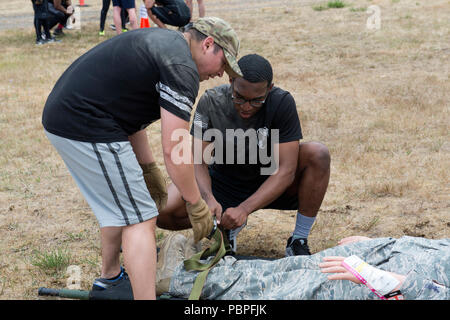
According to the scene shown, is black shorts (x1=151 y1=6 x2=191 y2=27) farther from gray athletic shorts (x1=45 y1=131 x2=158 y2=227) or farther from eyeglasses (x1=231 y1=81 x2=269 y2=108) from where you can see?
gray athletic shorts (x1=45 y1=131 x2=158 y2=227)

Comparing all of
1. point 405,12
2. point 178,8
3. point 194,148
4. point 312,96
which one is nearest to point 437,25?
point 405,12

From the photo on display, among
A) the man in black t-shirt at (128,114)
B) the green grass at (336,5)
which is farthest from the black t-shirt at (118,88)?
the green grass at (336,5)

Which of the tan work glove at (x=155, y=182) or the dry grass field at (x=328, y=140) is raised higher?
the tan work glove at (x=155, y=182)

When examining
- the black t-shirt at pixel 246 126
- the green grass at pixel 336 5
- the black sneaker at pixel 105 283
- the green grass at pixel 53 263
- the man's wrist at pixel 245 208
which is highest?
the black t-shirt at pixel 246 126

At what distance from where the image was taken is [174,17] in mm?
4312

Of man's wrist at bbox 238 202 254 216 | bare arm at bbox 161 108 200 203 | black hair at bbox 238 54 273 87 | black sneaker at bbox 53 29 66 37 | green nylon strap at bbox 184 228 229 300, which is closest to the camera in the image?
bare arm at bbox 161 108 200 203

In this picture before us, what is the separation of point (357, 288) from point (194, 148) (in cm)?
142

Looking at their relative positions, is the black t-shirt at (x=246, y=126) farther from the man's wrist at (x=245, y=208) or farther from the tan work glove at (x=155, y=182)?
the tan work glove at (x=155, y=182)

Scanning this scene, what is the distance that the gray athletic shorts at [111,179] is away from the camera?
2443mm

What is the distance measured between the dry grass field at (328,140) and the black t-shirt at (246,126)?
0.69m

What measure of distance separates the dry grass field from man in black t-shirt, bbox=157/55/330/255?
1.42 feet

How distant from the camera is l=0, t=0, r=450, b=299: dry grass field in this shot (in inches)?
148

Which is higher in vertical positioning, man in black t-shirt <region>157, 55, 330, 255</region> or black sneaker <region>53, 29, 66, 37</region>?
man in black t-shirt <region>157, 55, 330, 255</region>

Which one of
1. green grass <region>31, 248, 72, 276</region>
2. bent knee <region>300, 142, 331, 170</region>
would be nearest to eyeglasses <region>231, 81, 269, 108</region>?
bent knee <region>300, 142, 331, 170</region>
